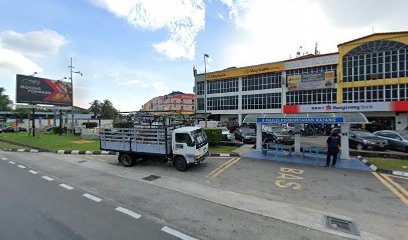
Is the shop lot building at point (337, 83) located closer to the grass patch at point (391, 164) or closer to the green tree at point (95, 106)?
the grass patch at point (391, 164)

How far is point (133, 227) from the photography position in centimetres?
474

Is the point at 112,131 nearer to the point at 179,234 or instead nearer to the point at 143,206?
the point at 143,206

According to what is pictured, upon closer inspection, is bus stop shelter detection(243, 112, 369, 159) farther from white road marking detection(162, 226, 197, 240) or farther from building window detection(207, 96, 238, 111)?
building window detection(207, 96, 238, 111)

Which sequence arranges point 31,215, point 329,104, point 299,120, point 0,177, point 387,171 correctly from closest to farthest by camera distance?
1. point 31,215
2. point 0,177
3. point 387,171
4. point 299,120
5. point 329,104

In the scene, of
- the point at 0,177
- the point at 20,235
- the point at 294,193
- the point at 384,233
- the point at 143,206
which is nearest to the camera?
the point at 20,235

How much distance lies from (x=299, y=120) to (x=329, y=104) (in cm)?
2543

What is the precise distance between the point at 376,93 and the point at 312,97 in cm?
834

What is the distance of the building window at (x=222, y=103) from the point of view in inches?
1731

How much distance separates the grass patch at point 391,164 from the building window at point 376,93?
23998mm

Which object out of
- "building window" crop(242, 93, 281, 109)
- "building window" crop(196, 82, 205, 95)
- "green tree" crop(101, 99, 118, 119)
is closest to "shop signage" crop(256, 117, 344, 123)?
"building window" crop(242, 93, 281, 109)

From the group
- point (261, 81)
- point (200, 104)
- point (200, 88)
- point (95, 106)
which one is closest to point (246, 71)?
point (261, 81)

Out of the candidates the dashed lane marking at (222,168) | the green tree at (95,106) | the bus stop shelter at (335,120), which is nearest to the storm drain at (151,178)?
the dashed lane marking at (222,168)

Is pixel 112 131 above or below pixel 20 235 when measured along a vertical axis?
above

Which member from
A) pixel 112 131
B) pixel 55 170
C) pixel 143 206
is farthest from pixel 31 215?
pixel 112 131
